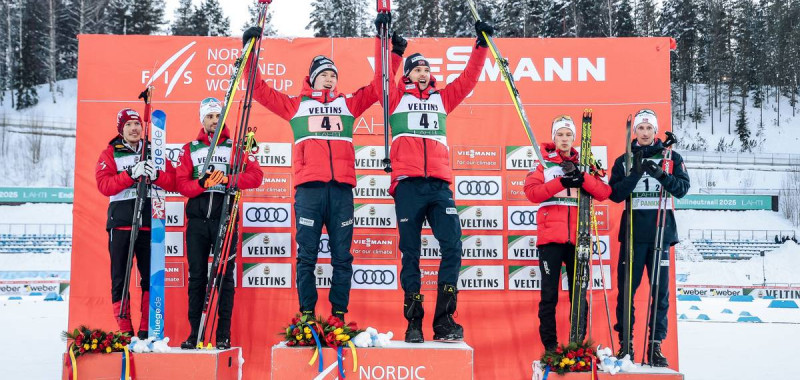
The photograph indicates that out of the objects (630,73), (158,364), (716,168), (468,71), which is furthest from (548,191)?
(716,168)

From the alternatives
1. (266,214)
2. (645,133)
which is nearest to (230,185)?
(266,214)

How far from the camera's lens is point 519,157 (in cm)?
578

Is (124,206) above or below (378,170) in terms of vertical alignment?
below

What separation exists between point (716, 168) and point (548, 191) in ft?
120

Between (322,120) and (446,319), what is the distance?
1620 millimetres

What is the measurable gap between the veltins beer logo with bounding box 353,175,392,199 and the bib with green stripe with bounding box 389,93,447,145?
109 cm

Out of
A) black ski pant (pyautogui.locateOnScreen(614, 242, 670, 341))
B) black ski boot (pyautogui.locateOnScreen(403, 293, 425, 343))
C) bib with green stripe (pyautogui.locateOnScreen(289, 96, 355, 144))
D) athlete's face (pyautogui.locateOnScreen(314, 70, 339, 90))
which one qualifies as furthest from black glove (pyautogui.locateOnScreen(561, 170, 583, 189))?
athlete's face (pyautogui.locateOnScreen(314, 70, 339, 90))

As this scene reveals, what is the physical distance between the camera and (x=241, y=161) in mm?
4840

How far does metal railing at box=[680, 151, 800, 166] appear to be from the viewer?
3838 centimetres

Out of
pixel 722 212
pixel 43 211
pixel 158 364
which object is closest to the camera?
pixel 158 364

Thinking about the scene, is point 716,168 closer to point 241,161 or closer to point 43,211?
point 43,211

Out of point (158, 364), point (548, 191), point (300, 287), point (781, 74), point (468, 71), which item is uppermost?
point (781, 74)

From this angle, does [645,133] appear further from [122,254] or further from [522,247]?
[122,254]

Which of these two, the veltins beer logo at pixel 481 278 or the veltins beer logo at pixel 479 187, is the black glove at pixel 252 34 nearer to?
the veltins beer logo at pixel 479 187
